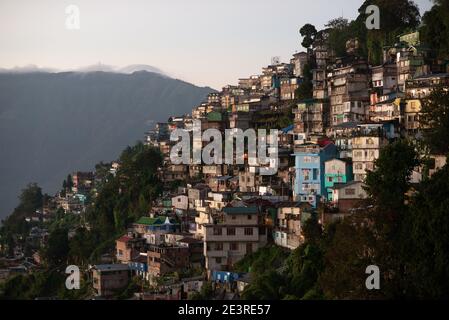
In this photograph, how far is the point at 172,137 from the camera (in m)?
54.7

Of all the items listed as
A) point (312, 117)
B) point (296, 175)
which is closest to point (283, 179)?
point (296, 175)

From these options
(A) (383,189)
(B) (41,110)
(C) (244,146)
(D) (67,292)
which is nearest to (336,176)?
(A) (383,189)

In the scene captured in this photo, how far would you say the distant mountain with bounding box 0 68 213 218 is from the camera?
117250mm

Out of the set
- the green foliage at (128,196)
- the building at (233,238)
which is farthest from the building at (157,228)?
the building at (233,238)

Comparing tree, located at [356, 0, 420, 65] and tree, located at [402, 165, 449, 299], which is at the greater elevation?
tree, located at [356, 0, 420, 65]

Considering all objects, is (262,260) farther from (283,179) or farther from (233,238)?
(283,179)

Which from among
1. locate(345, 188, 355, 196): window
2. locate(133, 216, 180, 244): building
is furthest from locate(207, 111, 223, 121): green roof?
locate(345, 188, 355, 196): window

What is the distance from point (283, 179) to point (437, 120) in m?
9.23

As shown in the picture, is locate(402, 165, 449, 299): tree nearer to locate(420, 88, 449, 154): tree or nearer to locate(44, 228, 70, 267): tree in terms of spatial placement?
A: locate(420, 88, 449, 154): tree

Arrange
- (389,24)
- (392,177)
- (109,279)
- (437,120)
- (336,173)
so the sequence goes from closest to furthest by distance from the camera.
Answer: (392,177) < (437,120) < (336,173) < (109,279) < (389,24)

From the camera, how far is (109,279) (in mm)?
36688

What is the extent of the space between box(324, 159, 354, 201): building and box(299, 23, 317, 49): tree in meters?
19.7

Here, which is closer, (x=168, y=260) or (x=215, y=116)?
(x=168, y=260)

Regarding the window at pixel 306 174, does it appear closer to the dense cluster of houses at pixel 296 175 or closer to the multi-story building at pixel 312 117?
the dense cluster of houses at pixel 296 175
